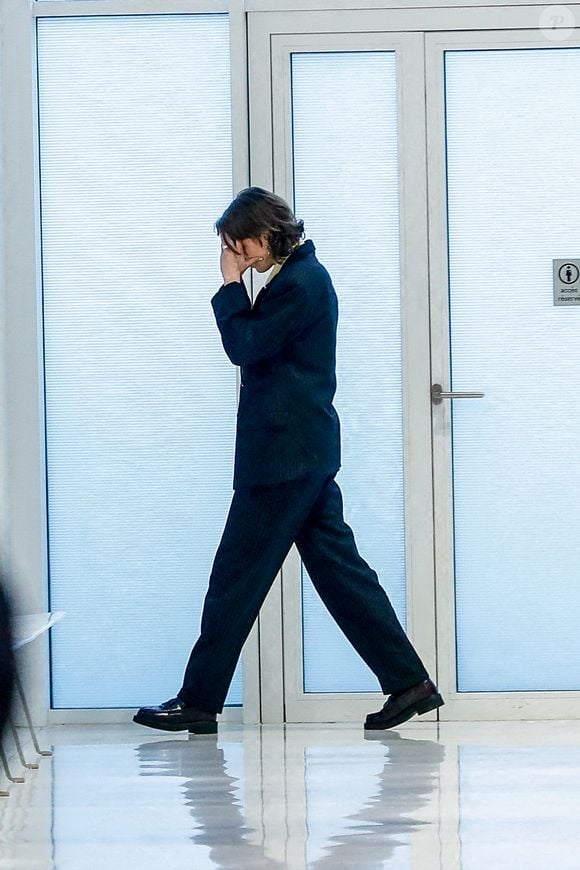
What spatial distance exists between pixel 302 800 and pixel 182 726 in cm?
79

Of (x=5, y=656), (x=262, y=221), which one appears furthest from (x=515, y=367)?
(x=5, y=656)

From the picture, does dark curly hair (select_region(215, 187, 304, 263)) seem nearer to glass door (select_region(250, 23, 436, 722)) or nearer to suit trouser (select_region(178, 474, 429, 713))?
glass door (select_region(250, 23, 436, 722))

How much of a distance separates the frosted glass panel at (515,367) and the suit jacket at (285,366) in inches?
22.0

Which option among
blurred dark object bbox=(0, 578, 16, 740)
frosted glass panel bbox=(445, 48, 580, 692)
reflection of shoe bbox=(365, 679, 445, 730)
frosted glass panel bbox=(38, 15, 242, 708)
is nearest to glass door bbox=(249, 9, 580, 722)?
frosted glass panel bbox=(445, 48, 580, 692)

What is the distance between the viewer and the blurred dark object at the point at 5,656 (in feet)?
1.88

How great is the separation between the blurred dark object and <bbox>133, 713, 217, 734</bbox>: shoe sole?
2.80m

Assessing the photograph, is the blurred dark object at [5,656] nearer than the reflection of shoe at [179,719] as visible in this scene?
Yes

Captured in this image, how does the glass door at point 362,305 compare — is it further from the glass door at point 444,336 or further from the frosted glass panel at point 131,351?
the frosted glass panel at point 131,351

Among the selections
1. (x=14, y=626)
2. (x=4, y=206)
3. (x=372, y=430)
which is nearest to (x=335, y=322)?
(x=372, y=430)

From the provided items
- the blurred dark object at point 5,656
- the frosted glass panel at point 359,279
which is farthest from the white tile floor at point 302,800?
the blurred dark object at point 5,656

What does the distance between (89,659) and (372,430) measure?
109 cm

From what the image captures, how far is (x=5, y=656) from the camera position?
22.6 inches

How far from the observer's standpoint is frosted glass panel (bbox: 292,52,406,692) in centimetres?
369

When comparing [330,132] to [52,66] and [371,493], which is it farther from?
[371,493]
